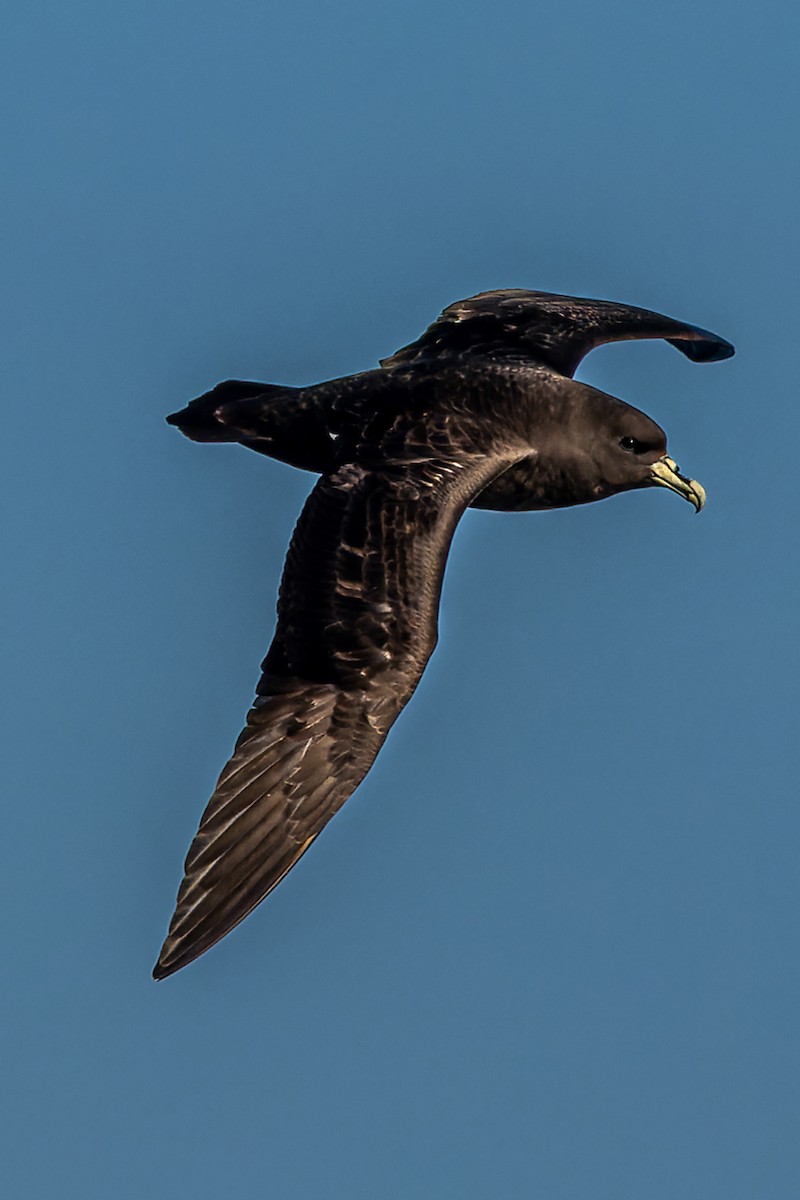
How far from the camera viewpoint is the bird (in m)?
13.0

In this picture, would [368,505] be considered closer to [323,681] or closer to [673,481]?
[323,681]

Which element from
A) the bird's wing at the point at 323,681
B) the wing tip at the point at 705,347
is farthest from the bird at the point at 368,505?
the wing tip at the point at 705,347

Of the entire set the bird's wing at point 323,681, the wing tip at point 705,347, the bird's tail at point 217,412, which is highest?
the wing tip at point 705,347

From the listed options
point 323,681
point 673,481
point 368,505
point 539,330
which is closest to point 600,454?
point 673,481

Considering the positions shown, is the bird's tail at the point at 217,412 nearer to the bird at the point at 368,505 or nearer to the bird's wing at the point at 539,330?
the bird at the point at 368,505

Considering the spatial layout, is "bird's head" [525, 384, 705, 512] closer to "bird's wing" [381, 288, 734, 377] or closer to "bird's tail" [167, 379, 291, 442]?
"bird's wing" [381, 288, 734, 377]

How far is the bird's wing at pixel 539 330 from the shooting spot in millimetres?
16062

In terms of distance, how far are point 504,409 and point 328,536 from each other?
167 cm

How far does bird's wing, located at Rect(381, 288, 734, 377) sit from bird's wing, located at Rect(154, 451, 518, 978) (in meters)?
2.07

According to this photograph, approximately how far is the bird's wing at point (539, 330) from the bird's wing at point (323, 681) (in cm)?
207

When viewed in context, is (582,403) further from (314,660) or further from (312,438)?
(314,660)

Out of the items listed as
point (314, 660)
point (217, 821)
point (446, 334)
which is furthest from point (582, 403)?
point (217, 821)

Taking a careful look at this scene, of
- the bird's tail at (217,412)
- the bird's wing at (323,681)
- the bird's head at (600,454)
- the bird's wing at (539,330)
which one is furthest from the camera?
the bird's wing at (539,330)

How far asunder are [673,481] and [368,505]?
2471mm
